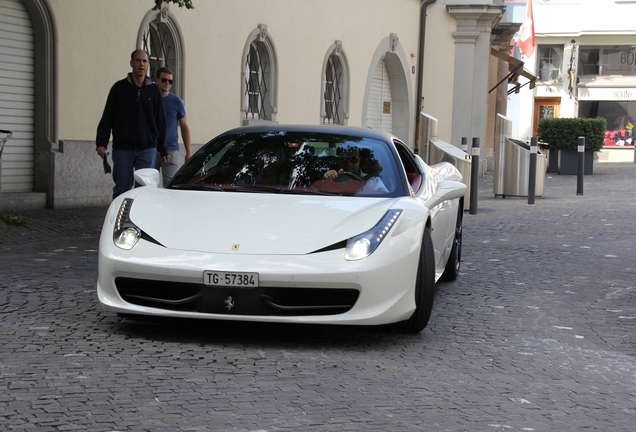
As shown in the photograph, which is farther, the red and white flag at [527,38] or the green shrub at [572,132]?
the red and white flag at [527,38]

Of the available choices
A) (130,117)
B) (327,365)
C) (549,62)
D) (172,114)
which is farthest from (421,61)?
(549,62)

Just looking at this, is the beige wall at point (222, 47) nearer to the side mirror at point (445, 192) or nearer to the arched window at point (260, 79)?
the arched window at point (260, 79)

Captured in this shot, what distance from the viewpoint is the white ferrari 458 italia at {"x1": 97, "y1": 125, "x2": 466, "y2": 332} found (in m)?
5.37

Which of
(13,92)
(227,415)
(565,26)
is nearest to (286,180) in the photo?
(227,415)

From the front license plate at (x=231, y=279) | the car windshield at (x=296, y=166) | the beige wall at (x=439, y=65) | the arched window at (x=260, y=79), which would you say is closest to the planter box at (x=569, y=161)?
the beige wall at (x=439, y=65)

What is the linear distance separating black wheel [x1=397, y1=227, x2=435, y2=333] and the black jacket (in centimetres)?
444

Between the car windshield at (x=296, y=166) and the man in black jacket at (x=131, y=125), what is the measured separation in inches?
116

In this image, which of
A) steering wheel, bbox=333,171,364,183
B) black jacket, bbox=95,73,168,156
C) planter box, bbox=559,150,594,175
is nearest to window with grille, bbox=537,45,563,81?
planter box, bbox=559,150,594,175

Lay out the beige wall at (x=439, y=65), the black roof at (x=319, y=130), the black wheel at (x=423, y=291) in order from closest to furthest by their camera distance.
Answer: the black wheel at (x=423, y=291), the black roof at (x=319, y=130), the beige wall at (x=439, y=65)

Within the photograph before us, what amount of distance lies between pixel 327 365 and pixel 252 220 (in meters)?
1.00

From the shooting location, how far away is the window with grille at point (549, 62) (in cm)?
4884

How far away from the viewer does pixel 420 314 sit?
232 inches

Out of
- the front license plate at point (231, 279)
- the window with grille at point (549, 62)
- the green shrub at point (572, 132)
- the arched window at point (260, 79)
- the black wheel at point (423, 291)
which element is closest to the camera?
the front license plate at point (231, 279)

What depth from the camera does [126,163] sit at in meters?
9.73
